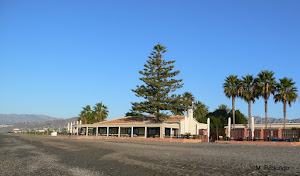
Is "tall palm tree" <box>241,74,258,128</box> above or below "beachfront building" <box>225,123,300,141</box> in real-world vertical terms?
above

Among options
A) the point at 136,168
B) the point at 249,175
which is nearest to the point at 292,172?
the point at 249,175

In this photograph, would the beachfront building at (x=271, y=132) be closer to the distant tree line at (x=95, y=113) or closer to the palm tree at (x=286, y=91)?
the palm tree at (x=286, y=91)

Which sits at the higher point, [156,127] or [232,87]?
[232,87]

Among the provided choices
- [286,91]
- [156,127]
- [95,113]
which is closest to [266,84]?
[286,91]

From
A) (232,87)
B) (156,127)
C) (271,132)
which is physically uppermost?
(232,87)

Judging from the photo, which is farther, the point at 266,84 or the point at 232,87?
the point at 232,87

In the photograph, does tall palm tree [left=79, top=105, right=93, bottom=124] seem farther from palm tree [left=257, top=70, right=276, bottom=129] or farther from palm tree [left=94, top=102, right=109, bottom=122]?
palm tree [left=257, top=70, right=276, bottom=129]

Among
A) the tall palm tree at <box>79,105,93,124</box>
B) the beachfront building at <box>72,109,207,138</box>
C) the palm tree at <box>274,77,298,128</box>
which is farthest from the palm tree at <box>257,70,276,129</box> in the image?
the tall palm tree at <box>79,105,93,124</box>

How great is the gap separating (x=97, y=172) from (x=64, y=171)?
1542 mm

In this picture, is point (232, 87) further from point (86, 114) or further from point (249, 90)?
point (86, 114)

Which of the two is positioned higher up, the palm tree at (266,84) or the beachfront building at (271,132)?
the palm tree at (266,84)

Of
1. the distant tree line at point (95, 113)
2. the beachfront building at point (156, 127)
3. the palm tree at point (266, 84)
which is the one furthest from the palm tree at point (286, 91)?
the distant tree line at point (95, 113)

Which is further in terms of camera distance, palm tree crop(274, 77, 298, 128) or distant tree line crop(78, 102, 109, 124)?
distant tree line crop(78, 102, 109, 124)

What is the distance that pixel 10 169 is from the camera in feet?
38.9
